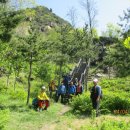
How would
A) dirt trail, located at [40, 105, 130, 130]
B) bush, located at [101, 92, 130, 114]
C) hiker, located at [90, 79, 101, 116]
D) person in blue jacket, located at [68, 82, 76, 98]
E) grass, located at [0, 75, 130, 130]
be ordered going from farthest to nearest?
person in blue jacket, located at [68, 82, 76, 98]
bush, located at [101, 92, 130, 114]
hiker, located at [90, 79, 101, 116]
dirt trail, located at [40, 105, 130, 130]
grass, located at [0, 75, 130, 130]

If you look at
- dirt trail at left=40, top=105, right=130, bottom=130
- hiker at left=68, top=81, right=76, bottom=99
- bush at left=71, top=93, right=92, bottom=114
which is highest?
hiker at left=68, top=81, right=76, bottom=99

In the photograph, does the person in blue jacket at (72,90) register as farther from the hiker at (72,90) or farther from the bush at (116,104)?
the bush at (116,104)

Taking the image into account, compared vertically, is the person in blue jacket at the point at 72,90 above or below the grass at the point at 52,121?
above

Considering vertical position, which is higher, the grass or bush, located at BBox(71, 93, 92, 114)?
bush, located at BBox(71, 93, 92, 114)

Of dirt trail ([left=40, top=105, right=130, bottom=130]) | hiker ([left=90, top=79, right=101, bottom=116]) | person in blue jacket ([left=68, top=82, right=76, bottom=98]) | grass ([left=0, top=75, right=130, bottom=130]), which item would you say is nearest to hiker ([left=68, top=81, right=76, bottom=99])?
person in blue jacket ([left=68, top=82, right=76, bottom=98])

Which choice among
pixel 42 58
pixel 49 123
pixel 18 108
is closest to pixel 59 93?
pixel 42 58

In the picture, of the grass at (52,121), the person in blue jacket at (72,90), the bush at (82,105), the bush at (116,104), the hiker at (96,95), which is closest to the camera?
the grass at (52,121)

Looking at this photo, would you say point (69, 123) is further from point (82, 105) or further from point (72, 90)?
point (72, 90)

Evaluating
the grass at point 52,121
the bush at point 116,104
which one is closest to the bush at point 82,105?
the grass at point 52,121

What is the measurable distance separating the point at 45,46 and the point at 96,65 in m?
35.8

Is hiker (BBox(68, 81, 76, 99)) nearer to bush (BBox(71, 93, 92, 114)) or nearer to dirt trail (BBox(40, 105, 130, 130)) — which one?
bush (BBox(71, 93, 92, 114))

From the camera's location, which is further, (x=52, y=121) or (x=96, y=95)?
(x=96, y=95)

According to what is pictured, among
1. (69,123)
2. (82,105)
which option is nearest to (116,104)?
(82,105)

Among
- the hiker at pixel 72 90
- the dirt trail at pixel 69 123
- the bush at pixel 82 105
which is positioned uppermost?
the hiker at pixel 72 90
